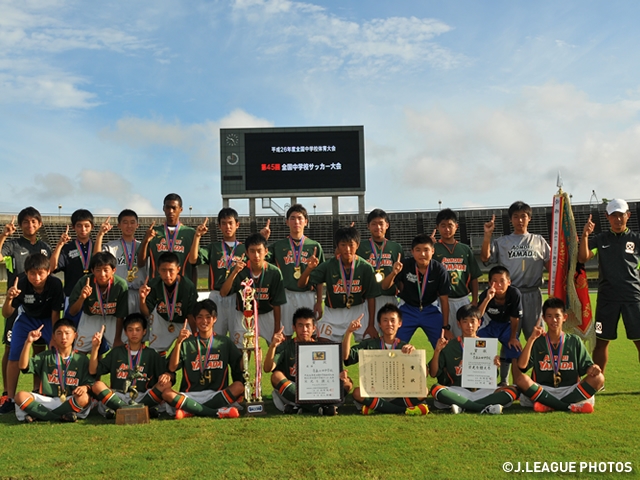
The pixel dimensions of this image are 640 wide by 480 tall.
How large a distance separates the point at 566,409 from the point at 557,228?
2.45m

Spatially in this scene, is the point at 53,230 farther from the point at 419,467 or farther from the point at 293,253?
the point at 419,467

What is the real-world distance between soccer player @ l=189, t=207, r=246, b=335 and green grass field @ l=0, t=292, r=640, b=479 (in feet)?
4.98

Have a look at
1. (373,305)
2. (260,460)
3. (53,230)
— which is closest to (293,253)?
(373,305)

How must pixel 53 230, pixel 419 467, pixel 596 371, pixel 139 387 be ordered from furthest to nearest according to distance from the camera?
pixel 53 230 → pixel 139 387 → pixel 596 371 → pixel 419 467

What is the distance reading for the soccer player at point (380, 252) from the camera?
6559 millimetres

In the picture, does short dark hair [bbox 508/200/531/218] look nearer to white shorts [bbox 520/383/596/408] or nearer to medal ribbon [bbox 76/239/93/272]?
white shorts [bbox 520/383/596/408]

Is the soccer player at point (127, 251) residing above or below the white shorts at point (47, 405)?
above

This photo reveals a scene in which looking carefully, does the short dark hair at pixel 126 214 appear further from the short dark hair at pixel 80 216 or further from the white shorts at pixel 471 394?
the white shorts at pixel 471 394

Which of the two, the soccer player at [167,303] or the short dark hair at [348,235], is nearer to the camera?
the soccer player at [167,303]

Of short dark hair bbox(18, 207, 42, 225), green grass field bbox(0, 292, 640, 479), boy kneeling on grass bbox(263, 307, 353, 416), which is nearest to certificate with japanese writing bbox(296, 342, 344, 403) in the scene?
boy kneeling on grass bbox(263, 307, 353, 416)

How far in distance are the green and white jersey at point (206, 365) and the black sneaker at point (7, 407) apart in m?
1.84

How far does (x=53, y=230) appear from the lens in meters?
34.3

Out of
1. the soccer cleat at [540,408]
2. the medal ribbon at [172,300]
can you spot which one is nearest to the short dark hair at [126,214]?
the medal ribbon at [172,300]

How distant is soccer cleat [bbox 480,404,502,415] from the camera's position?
16.8ft
